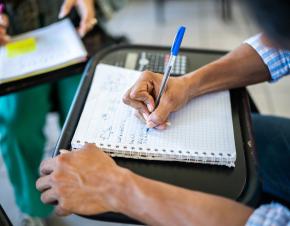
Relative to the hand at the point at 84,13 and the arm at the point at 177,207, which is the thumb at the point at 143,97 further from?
the hand at the point at 84,13

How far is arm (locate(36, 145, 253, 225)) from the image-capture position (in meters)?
0.61

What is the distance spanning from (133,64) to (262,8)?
0.49 meters

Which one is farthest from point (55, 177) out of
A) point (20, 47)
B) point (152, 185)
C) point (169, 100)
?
point (20, 47)

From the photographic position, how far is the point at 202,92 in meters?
0.84

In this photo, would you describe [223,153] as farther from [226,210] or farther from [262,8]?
[262,8]

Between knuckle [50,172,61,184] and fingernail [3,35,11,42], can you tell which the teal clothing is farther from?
knuckle [50,172,61,184]

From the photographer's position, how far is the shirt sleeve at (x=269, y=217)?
0.58m

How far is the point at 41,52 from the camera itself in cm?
106

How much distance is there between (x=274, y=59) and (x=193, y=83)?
0.64 ft

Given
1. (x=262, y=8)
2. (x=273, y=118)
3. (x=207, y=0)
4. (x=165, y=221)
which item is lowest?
(x=207, y=0)

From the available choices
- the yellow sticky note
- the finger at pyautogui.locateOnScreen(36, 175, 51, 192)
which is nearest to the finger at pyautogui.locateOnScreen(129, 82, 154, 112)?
the finger at pyautogui.locateOnScreen(36, 175, 51, 192)

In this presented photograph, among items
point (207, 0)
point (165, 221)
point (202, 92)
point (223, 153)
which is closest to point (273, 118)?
point (202, 92)

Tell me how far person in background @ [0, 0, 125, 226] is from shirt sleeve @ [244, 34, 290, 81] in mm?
535

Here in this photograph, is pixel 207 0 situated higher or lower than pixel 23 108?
lower
